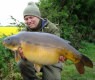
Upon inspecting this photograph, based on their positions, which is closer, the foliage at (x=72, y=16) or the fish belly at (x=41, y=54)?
the fish belly at (x=41, y=54)

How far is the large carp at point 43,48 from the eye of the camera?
4.89 m

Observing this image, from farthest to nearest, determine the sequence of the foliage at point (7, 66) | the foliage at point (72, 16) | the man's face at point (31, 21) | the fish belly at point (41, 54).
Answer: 1. the foliage at point (72, 16)
2. the foliage at point (7, 66)
3. the man's face at point (31, 21)
4. the fish belly at point (41, 54)

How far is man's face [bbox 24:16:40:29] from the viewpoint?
6.16 meters

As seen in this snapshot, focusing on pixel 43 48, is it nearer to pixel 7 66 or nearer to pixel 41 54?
pixel 41 54

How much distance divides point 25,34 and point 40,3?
435 inches

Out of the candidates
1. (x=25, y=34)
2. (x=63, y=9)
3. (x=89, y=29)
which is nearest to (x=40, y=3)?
(x=63, y=9)

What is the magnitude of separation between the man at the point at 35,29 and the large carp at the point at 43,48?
113 centimetres

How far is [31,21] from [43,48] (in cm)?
138

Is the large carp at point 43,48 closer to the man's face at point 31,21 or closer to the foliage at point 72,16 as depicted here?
the man's face at point 31,21

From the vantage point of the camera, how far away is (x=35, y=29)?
255 inches

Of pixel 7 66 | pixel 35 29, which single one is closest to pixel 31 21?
pixel 35 29

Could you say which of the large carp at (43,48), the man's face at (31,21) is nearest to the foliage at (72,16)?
the man's face at (31,21)

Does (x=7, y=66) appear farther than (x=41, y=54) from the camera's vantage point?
Yes

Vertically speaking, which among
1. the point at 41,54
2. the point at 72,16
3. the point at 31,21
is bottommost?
the point at 72,16
